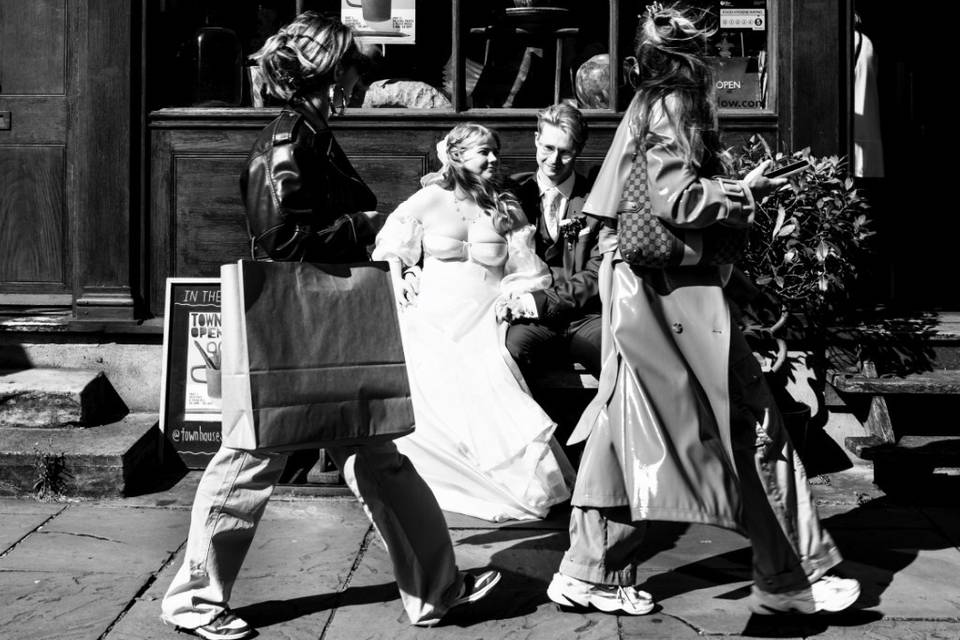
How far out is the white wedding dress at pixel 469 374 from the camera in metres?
5.14

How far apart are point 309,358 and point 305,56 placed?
95 centimetres

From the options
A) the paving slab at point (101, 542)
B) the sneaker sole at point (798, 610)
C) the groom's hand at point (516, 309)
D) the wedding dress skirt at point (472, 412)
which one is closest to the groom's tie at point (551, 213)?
A: the wedding dress skirt at point (472, 412)

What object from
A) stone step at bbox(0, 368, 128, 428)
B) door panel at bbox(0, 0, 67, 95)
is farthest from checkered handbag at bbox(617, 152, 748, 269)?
door panel at bbox(0, 0, 67, 95)

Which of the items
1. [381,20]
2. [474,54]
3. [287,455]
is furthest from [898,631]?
[381,20]

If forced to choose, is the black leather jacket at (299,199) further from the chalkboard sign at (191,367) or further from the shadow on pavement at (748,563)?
the chalkboard sign at (191,367)

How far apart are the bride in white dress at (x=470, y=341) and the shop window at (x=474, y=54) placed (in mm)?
755

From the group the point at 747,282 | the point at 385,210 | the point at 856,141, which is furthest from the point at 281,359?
the point at 856,141

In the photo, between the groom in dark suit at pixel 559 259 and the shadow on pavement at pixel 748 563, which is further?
the groom in dark suit at pixel 559 259

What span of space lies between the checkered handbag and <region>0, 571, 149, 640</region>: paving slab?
201 cm

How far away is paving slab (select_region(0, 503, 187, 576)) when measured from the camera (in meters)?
4.39

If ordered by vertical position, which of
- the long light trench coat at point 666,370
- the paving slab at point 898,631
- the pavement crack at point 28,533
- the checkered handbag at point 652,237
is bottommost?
the paving slab at point 898,631

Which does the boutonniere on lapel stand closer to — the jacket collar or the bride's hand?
the bride's hand

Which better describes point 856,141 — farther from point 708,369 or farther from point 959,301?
point 708,369

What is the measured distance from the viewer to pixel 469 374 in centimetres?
539
